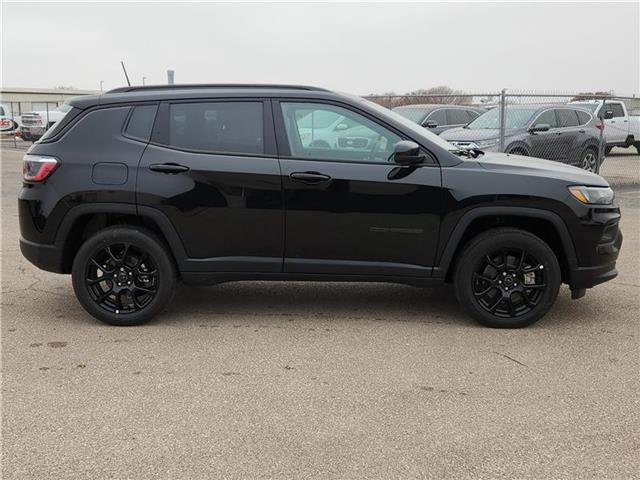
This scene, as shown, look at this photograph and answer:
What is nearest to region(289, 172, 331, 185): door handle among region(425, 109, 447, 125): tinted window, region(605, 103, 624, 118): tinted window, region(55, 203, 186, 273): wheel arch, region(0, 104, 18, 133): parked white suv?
region(55, 203, 186, 273): wheel arch

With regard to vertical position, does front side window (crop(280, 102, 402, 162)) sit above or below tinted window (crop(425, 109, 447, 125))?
below

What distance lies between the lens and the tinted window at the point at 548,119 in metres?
13.2

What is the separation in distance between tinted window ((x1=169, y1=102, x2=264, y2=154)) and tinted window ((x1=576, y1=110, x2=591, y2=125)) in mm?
11350

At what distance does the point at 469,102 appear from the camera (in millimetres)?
16625

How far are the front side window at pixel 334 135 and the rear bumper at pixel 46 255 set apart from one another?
2005mm

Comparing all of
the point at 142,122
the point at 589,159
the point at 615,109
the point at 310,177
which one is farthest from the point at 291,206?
the point at 615,109

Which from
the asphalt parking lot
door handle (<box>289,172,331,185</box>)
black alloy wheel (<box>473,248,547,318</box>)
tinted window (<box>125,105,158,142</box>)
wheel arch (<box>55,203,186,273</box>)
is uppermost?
tinted window (<box>125,105,158,142</box>)

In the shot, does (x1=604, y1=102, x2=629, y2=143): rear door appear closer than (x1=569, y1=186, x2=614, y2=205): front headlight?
No

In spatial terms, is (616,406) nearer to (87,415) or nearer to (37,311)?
(87,415)

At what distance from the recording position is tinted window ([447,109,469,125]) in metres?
15.7

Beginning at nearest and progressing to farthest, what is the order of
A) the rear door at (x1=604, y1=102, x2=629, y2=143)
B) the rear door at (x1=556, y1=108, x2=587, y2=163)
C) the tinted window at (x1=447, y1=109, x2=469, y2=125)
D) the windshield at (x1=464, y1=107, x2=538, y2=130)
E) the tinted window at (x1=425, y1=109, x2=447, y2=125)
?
the windshield at (x1=464, y1=107, x2=538, y2=130) → the rear door at (x1=556, y1=108, x2=587, y2=163) → the tinted window at (x1=425, y1=109, x2=447, y2=125) → the tinted window at (x1=447, y1=109, x2=469, y2=125) → the rear door at (x1=604, y1=102, x2=629, y2=143)

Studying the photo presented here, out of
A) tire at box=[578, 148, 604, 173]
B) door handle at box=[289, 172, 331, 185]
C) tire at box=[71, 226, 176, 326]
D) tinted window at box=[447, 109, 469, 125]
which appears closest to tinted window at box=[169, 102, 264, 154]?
door handle at box=[289, 172, 331, 185]

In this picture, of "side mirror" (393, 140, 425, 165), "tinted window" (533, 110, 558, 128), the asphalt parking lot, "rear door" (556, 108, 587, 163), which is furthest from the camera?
"rear door" (556, 108, 587, 163)

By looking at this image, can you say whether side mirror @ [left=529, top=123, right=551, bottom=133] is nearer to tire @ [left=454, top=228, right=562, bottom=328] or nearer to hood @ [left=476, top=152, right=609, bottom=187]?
hood @ [left=476, top=152, right=609, bottom=187]
